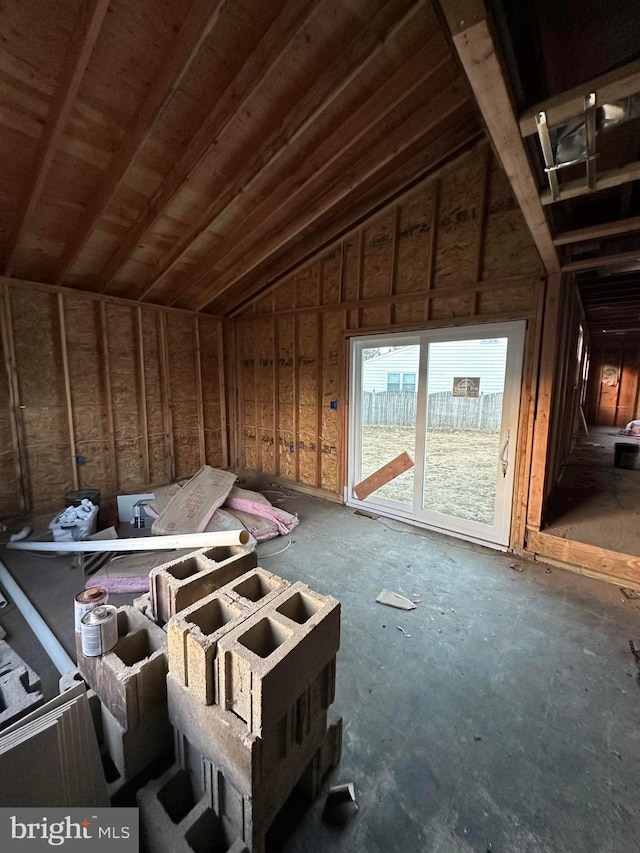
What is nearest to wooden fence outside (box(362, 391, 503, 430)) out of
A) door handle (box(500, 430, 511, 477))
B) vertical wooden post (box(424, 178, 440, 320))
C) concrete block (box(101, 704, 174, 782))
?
door handle (box(500, 430, 511, 477))

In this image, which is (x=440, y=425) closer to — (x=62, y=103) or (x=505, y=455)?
(x=505, y=455)

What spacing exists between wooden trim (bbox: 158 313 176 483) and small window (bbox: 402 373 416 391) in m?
3.69

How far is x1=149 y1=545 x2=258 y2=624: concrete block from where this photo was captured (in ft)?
4.54

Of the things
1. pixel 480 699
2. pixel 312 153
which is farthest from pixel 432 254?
pixel 480 699

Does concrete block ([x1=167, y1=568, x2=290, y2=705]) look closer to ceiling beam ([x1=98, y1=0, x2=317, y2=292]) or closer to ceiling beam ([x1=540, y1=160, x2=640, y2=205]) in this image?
ceiling beam ([x1=540, y1=160, x2=640, y2=205])

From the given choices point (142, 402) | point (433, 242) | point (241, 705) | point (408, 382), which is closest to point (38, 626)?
point (241, 705)

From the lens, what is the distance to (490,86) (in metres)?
1.30

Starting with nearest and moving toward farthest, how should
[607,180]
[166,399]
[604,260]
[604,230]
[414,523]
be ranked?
[607,180] < [604,230] < [604,260] < [414,523] < [166,399]

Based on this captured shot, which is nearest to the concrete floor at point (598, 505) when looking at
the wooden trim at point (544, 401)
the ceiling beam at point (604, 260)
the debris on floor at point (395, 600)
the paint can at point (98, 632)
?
the wooden trim at point (544, 401)

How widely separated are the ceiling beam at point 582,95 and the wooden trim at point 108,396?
5.10 meters

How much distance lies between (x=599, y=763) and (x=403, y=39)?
14.2 feet

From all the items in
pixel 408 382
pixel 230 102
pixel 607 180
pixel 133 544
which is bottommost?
pixel 133 544

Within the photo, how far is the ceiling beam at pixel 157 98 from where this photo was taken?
1986mm

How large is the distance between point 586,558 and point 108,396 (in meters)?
5.98
